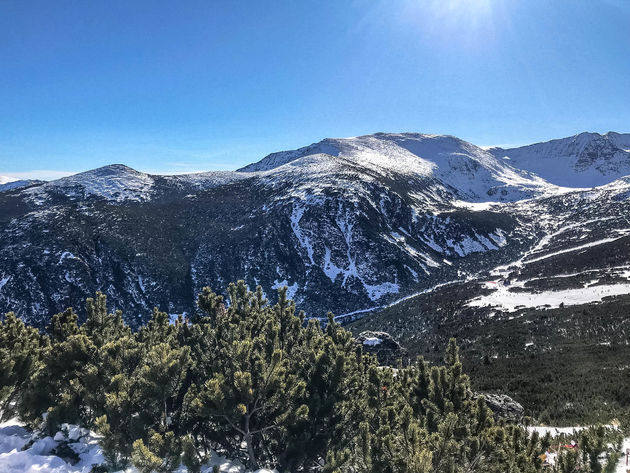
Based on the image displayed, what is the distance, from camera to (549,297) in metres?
60.6

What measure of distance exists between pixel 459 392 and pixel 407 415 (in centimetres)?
435

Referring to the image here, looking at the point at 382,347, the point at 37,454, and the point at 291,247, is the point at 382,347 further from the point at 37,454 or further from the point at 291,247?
the point at 291,247

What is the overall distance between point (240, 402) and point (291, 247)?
341ft

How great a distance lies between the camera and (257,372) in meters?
12.1

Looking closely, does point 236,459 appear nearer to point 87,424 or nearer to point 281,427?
point 281,427

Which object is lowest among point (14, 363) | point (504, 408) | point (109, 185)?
point (504, 408)

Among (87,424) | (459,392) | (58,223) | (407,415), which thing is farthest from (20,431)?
(58,223)

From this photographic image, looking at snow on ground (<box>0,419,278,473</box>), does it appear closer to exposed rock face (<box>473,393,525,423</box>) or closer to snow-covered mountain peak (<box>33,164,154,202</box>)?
exposed rock face (<box>473,393,525,423</box>)

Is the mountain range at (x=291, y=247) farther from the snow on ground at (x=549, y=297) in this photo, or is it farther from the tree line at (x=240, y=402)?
the tree line at (x=240, y=402)

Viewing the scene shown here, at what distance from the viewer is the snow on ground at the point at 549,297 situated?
54.8 meters

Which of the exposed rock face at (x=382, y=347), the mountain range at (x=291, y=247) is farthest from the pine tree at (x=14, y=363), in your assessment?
the mountain range at (x=291, y=247)

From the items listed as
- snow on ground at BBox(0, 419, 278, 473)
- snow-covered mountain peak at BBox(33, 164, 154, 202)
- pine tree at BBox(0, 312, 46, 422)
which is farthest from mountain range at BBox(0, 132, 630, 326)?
Result: pine tree at BBox(0, 312, 46, 422)

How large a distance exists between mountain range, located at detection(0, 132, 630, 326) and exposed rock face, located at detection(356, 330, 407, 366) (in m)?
27.3

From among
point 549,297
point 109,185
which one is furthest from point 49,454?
point 109,185
